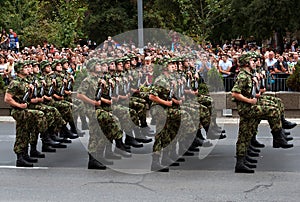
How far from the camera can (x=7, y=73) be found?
733 inches

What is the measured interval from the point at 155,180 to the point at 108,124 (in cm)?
136

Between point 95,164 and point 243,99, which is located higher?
point 243,99

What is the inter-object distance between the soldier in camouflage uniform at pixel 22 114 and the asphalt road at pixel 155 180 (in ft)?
1.01

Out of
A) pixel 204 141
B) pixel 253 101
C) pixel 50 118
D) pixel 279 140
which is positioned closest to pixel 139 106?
pixel 204 141

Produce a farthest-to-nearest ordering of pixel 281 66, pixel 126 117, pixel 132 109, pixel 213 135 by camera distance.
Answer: pixel 281 66
pixel 213 135
pixel 132 109
pixel 126 117

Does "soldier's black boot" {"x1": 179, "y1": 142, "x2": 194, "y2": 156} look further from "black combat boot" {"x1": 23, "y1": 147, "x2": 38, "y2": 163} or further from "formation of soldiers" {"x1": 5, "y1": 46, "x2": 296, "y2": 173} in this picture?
"black combat boot" {"x1": 23, "y1": 147, "x2": 38, "y2": 163}

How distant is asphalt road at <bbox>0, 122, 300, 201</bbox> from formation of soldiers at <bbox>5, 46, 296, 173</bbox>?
27 cm

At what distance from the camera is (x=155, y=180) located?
9633mm

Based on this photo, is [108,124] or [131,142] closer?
[108,124]

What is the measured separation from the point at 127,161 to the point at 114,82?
1.32 m

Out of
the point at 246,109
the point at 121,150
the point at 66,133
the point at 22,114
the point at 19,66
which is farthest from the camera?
the point at 66,133

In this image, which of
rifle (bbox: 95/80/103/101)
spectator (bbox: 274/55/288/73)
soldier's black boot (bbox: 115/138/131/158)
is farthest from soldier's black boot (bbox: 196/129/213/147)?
spectator (bbox: 274/55/288/73)

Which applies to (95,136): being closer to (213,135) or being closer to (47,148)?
(47,148)

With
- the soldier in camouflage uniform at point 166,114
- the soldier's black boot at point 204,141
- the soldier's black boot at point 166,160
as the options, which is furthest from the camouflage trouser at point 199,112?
the soldier's black boot at point 166,160
